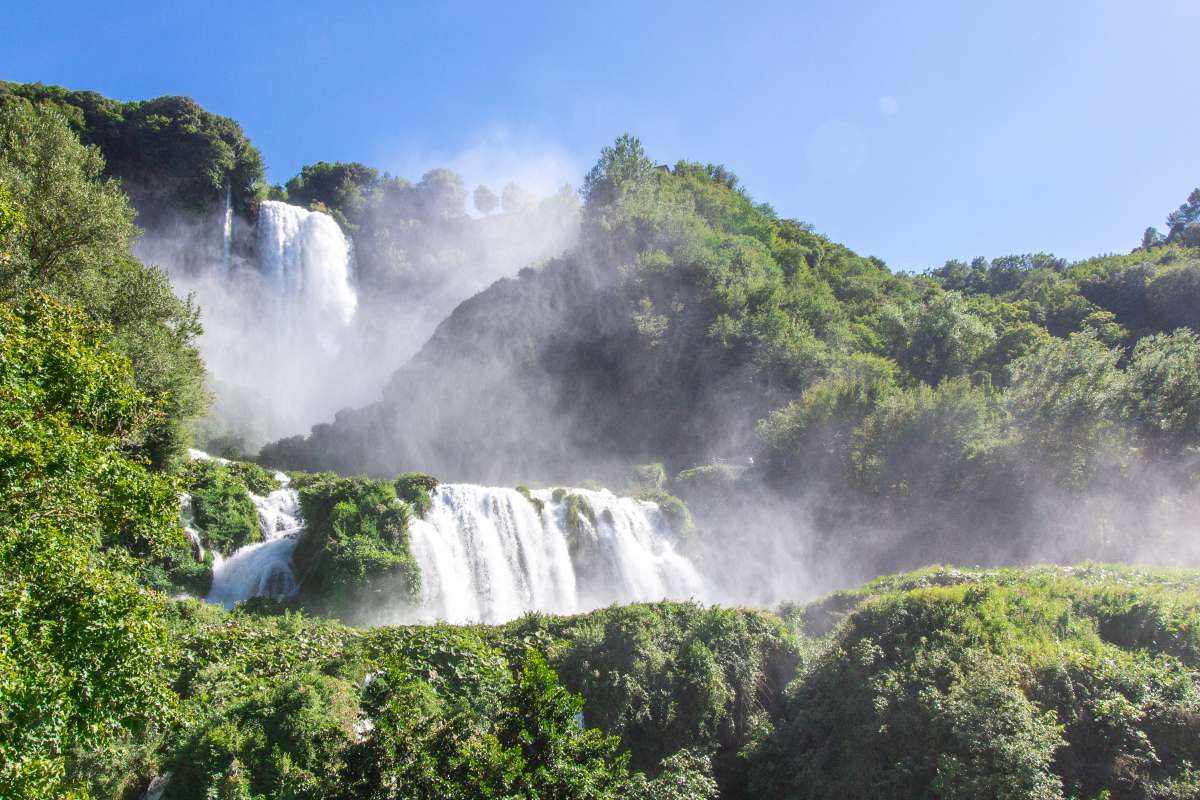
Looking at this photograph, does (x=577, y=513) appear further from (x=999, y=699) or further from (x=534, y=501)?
(x=999, y=699)

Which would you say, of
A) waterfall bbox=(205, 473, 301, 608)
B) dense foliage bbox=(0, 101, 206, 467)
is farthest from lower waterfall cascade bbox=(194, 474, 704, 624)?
dense foliage bbox=(0, 101, 206, 467)

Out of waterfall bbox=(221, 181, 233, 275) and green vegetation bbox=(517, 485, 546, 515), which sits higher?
waterfall bbox=(221, 181, 233, 275)

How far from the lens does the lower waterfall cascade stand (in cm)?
2205

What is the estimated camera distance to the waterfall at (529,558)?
899 inches

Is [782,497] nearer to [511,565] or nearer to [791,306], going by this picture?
[511,565]

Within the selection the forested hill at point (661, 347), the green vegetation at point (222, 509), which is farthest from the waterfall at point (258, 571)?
the forested hill at point (661, 347)

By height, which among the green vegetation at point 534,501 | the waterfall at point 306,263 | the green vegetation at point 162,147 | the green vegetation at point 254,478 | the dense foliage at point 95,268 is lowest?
the green vegetation at point 534,501

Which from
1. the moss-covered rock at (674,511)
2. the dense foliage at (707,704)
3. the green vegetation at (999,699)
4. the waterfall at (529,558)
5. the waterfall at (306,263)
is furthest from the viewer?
the waterfall at (306,263)

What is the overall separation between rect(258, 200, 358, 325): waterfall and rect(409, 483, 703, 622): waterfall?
43.0 meters

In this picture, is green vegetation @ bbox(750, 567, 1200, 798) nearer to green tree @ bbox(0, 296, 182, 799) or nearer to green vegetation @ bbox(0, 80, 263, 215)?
green tree @ bbox(0, 296, 182, 799)

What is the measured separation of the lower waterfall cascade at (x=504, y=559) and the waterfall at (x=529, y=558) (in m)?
0.04

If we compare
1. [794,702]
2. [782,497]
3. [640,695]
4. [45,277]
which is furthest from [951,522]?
[45,277]

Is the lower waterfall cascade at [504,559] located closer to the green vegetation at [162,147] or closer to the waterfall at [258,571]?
the waterfall at [258,571]

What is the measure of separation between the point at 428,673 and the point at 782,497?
24.9m
